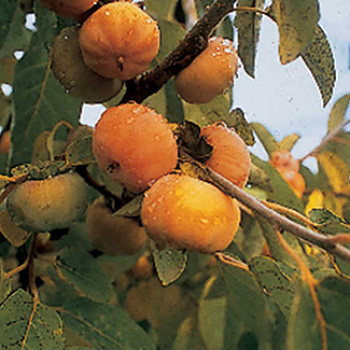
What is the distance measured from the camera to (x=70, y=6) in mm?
699

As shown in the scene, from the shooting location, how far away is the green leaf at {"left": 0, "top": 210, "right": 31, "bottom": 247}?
87cm

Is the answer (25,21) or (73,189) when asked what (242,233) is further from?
(25,21)

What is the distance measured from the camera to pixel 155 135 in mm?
646

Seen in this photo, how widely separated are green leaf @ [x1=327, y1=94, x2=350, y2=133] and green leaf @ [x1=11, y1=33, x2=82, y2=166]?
0.79m


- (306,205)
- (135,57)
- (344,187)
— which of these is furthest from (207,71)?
(344,187)

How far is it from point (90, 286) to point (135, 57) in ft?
1.43

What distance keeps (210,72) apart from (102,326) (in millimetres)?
446

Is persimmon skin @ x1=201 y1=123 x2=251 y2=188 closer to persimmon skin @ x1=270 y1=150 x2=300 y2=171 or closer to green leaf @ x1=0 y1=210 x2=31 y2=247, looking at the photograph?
green leaf @ x1=0 y1=210 x2=31 y2=247

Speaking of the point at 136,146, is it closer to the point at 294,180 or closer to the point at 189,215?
the point at 189,215

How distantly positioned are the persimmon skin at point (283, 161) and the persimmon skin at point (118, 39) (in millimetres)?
781

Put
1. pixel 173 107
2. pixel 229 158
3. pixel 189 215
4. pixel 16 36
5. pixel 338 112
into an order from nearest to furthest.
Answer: pixel 189 215 < pixel 229 158 < pixel 173 107 < pixel 16 36 < pixel 338 112

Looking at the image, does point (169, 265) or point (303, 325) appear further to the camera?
point (169, 265)

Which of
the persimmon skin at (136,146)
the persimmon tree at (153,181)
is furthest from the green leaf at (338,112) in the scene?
the persimmon skin at (136,146)

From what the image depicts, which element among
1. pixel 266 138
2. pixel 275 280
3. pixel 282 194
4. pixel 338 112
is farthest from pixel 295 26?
pixel 338 112
